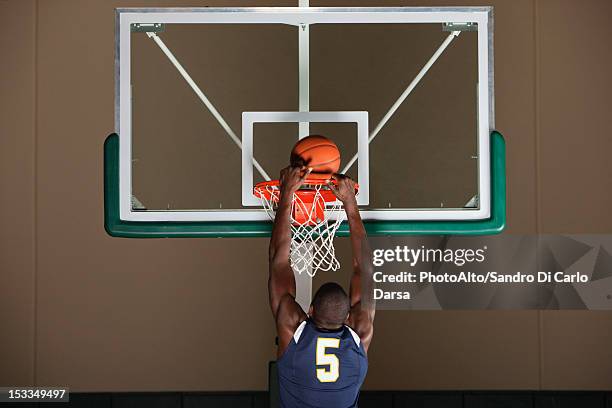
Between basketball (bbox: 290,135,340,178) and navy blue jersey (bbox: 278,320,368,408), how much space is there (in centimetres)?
59

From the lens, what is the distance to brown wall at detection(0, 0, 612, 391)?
13.2 ft

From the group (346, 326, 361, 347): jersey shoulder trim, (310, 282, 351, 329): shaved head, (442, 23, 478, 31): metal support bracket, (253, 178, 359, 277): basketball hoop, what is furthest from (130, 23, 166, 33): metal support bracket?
(346, 326, 361, 347): jersey shoulder trim

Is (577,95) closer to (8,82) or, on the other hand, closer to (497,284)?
(497,284)

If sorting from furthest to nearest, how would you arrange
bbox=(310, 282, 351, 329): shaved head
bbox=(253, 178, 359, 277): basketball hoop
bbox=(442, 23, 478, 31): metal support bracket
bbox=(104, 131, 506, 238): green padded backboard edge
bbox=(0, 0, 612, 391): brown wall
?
1. bbox=(0, 0, 612, 391): brown wall
2. bbox=(442, 23, 478, 31): metal support bracket
3. bbox=(104, 131, 506, 238): green padded backboard edge
4. bbox=(253, 178, 359, 277): basketball hoop
5. bbox=(310, 282, 351, 329): shaved head

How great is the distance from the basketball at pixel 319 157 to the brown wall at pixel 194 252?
152 cm

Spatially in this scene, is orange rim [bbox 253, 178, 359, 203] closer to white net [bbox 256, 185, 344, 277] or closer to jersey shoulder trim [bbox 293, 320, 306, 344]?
white net [bbox 256, 185, 344, 277]

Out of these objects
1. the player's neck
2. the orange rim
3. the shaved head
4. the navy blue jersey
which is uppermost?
the orange rim

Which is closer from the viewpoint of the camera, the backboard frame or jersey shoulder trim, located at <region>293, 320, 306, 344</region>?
jersey shoulder trim, located at <region>293, 320, 306, 344</region>

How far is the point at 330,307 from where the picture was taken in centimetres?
236

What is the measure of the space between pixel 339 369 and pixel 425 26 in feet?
7.41

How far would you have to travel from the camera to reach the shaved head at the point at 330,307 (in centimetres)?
235

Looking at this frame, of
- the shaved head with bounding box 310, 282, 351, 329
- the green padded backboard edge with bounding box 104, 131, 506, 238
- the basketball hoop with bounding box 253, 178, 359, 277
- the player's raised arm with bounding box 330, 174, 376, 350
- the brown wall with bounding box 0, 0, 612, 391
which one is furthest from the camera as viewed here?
Answer: the brown wall with bounding box 0, 0, 612, 391

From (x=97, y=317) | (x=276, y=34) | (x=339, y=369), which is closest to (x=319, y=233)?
(x=339, y=369)

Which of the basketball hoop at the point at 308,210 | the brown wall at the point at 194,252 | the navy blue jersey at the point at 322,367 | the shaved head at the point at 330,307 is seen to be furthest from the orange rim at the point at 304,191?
the brown wall at the point at 194,252
